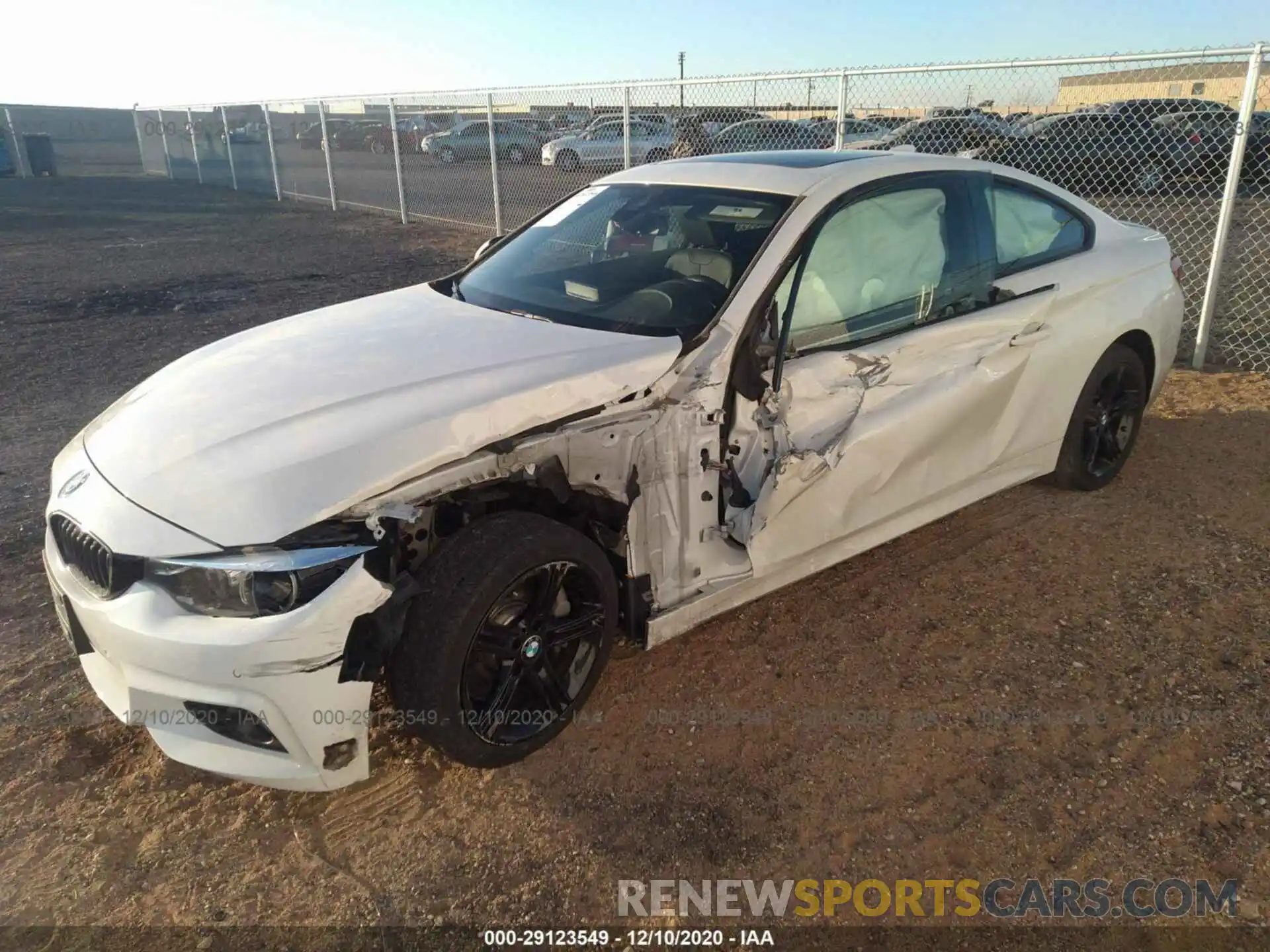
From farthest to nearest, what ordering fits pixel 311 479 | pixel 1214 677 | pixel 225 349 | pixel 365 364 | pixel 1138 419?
pixel 1138 419, pixel 225 349, pixel 1214 677, pixel 365 364, pixel 311 479

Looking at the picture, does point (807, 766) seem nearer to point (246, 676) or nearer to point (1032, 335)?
point (246, 676)

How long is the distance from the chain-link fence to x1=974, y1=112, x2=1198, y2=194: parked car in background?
0.03 metres

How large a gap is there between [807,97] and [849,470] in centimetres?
626

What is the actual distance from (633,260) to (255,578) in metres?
1.95

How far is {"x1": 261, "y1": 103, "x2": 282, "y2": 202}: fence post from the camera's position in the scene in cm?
2021

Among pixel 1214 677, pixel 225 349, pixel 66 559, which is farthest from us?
pixel 225 349

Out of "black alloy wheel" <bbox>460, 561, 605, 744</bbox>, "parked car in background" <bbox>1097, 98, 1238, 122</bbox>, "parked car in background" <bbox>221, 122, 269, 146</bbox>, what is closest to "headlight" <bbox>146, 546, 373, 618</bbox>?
"black alloy wheel" <bbox>460, 561, 605, 744</bbox>

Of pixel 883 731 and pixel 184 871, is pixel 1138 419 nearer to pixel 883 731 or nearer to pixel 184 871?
pixel 883 731

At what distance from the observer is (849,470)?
311 centimetres

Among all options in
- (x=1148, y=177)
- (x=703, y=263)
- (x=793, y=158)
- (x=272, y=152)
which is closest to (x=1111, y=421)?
(x=793, y=158)

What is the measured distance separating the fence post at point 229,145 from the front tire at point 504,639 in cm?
2485

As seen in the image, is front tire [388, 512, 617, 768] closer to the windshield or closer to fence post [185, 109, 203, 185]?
the windshield

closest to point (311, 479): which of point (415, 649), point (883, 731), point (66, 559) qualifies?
point (415, 649)

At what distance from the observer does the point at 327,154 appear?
18078 millimetres
